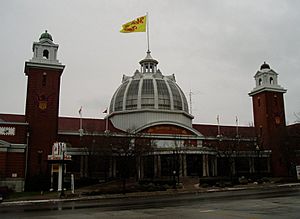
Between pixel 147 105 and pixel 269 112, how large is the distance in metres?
25.8

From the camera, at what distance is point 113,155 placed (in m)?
50.6

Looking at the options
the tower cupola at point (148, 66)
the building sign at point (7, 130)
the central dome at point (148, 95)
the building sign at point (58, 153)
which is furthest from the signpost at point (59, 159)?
the tower cupola at point (148, 66)

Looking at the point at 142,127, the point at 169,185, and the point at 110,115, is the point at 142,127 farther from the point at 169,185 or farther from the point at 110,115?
the point at 169,185

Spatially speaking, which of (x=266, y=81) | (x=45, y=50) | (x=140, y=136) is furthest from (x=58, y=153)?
(x=266, y=81)

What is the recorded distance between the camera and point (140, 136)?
57219 millimetres

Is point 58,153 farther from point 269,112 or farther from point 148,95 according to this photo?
point 269,112

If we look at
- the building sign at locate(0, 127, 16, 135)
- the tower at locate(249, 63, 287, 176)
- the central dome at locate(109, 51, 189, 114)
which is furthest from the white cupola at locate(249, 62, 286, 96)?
the building sign at locate(0, 127, 16, 135)

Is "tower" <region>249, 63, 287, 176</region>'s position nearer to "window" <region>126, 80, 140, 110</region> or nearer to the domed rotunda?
the domed rotunda

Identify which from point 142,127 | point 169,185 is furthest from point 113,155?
point 142,127

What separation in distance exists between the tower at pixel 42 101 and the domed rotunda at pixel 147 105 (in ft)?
59.3

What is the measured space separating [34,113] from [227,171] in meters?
37.5

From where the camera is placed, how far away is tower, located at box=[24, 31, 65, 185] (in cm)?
4897

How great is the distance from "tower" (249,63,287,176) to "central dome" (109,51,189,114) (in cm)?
1588

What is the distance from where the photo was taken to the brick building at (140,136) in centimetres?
4822
